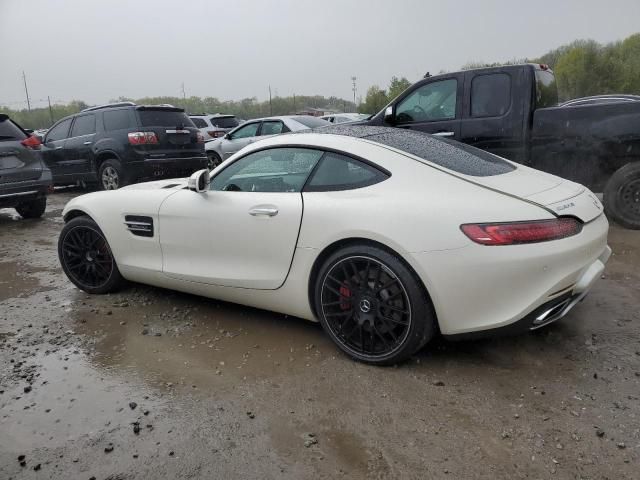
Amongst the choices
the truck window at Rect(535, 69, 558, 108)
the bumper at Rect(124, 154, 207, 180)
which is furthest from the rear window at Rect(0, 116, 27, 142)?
the truck window at Rect(535, 69, 558, 108)

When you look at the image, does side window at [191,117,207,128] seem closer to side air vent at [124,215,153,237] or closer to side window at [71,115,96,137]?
side window at [71,115,96,137]

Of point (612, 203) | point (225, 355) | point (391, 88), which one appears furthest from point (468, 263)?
point (391, 88)

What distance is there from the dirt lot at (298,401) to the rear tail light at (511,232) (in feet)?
2.61

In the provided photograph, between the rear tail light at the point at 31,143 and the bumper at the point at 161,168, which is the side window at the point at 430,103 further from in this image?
Answer: the rear tail light at the point at 31,143

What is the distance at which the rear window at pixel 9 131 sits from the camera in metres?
7.63

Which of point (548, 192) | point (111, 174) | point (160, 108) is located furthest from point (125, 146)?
point (548, 192)

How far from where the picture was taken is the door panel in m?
3.26

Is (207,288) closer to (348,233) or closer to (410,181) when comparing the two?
(348,233)

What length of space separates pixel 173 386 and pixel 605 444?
7.22 ft

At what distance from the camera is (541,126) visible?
5.79 metres

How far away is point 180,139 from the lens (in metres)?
9.47

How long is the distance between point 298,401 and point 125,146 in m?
7.52

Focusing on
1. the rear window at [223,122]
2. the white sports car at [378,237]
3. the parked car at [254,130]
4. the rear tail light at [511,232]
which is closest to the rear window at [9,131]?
the parked car at [254,130]

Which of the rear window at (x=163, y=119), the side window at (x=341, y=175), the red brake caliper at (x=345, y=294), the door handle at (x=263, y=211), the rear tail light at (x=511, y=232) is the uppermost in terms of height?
the rear window at (x=163, y=119)
